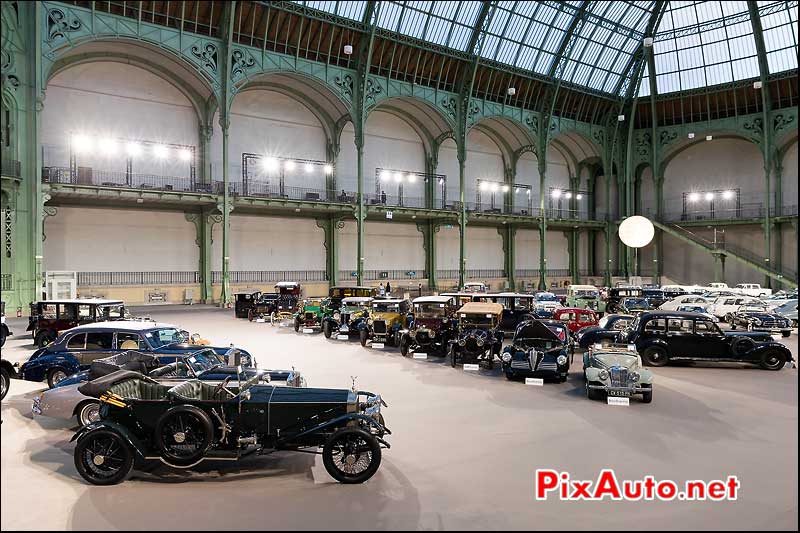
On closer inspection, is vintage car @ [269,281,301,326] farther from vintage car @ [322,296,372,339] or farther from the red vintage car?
the red vintage car

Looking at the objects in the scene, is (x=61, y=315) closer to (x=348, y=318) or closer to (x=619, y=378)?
(x=348, y=318)

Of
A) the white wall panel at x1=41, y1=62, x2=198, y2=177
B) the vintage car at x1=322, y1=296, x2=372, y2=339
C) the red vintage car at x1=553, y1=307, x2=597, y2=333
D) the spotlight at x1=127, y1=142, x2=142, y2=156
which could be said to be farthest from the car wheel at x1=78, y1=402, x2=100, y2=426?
the spotlight at x1=127, y1=142, x2=142, y2=156

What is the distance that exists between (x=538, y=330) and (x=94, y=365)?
32.9ft

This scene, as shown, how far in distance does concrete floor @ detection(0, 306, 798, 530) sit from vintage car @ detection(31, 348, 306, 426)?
18.3 inches

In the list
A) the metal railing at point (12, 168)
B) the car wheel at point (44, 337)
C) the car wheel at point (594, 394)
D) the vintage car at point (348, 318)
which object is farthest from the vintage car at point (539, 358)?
the metal railing at point (12, 168)

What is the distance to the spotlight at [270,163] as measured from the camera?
3781cm

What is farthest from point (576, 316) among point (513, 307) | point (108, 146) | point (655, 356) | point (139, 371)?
point (108, 146)

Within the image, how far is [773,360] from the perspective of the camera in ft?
47.2

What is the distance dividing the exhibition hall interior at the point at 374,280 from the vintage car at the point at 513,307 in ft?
0.54

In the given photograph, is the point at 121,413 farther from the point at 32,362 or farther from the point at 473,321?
the point at 473,321

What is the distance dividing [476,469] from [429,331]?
9.25 meters

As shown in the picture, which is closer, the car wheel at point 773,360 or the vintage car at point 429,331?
the car wheel at point 773,360

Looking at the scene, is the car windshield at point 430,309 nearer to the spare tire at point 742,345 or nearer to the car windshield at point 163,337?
the car windshield at point 163,337

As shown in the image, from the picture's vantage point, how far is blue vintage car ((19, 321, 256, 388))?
39.8ft
